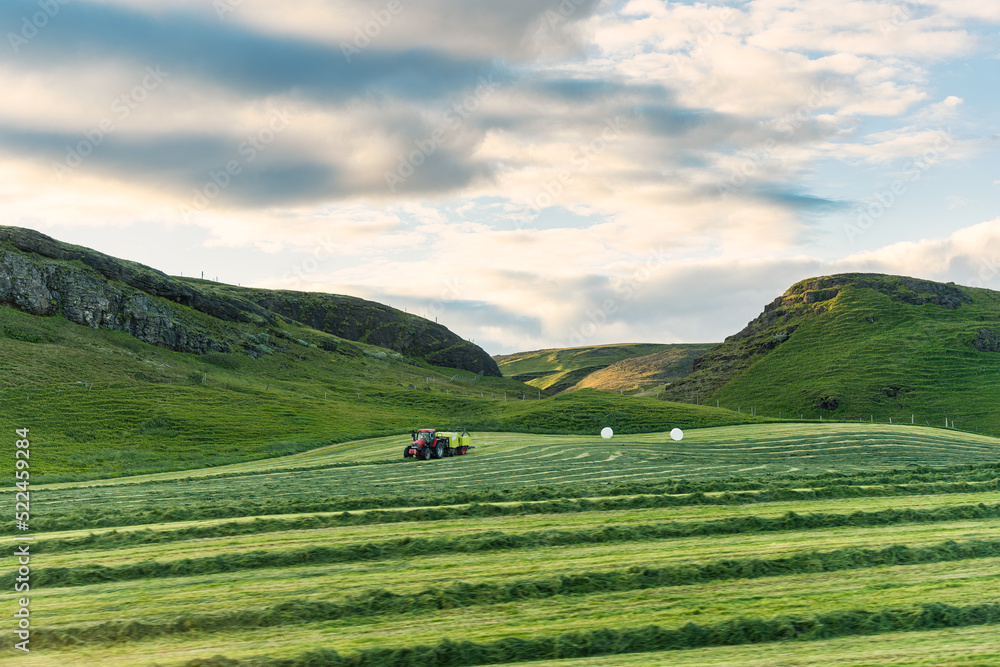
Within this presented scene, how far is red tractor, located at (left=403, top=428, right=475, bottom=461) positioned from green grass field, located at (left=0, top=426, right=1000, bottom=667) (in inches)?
525

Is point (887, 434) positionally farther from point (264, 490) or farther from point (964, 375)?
point (964, 375)

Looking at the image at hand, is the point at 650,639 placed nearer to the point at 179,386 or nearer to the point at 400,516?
the point at 400,516

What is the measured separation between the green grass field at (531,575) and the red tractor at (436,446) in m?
13.3

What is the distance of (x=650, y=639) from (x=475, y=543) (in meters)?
5.26

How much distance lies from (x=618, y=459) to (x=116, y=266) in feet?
315

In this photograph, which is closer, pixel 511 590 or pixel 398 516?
pixel 511 590

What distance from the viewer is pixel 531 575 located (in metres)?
11.0

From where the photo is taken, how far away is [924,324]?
126m

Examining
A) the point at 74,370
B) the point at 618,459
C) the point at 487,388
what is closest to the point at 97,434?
the point at 74,370

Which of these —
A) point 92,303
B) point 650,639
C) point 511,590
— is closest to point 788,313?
point 92,303

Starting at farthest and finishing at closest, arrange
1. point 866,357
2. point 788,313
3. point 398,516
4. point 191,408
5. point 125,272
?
1. point 788,313
2. point 866,357
3. point 125,272
4. point 191,408
5. point 398,516

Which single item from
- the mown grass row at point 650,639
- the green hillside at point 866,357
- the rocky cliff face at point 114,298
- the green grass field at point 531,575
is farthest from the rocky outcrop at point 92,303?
the green hillside at point 866,357

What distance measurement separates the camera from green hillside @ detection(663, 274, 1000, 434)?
101m

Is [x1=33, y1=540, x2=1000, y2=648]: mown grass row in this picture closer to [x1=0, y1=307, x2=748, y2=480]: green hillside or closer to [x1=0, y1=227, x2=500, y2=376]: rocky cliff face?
[x1=0, y1=307, x2=748, y2=480]: green hillside
